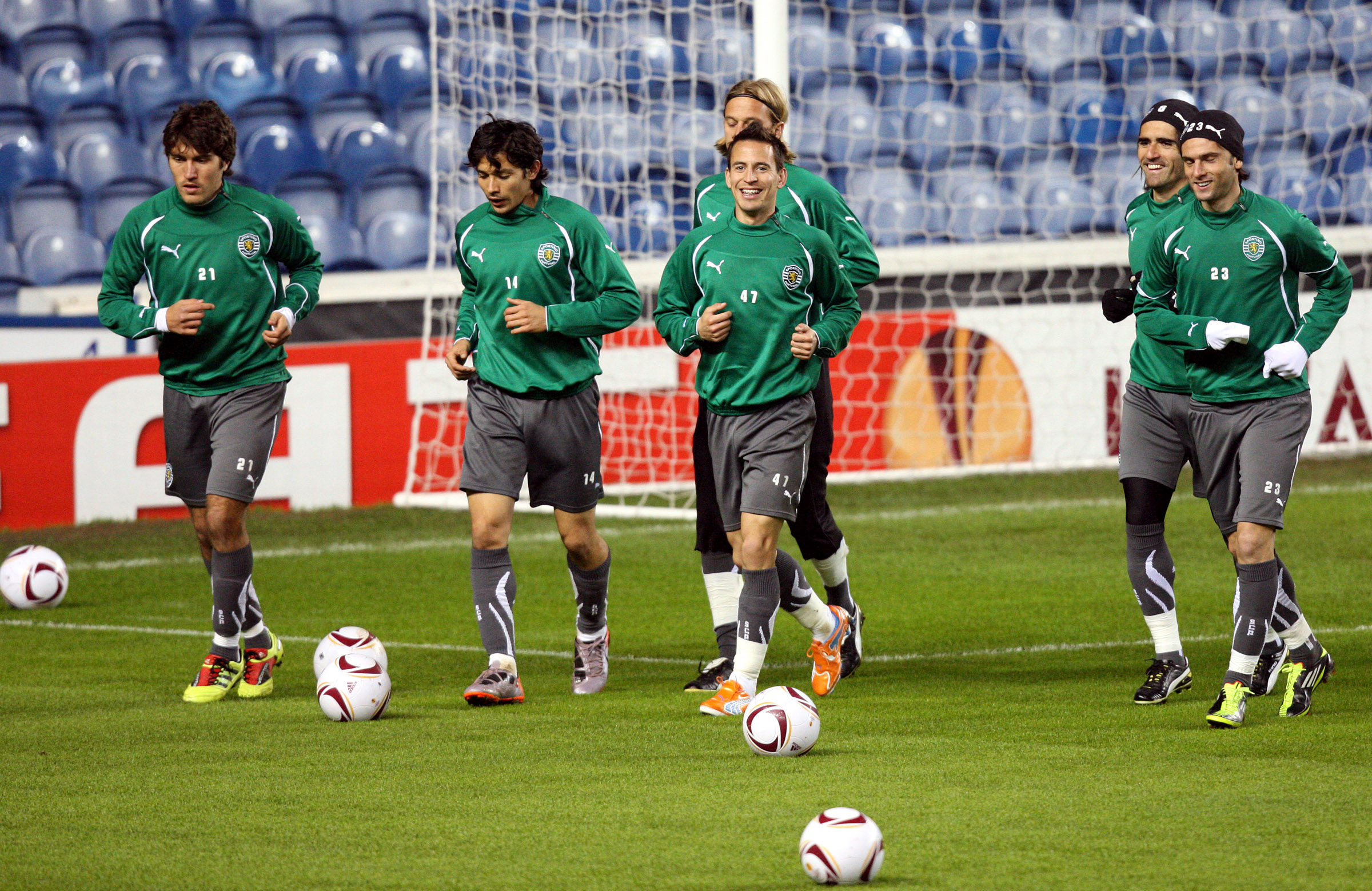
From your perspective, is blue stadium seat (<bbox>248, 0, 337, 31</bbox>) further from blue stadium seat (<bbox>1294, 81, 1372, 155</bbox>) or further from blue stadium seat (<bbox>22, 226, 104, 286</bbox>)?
blue stadium seat (<bbox>1294, 81, 1372, 155</bbox>)

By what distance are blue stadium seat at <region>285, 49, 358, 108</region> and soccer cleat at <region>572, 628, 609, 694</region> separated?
1012 centimetres

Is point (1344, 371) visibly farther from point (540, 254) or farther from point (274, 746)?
point (274, 746)

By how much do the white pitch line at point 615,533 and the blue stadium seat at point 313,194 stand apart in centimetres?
450

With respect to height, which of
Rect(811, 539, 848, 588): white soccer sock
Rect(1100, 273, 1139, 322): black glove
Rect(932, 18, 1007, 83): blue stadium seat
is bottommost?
Rect(811, 539, 848, 588): white soccer sock

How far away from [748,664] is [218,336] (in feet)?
6.84

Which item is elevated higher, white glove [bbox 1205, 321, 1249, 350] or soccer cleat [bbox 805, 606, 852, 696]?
white glove [bbox 1205, 321, 1249, 350]

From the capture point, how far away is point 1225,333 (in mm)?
5422

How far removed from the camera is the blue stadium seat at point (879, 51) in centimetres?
1523

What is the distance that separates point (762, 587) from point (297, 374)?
275 inches

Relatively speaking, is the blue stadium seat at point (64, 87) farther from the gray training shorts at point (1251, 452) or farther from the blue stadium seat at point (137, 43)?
the gray training shorts at point (1251, 452)

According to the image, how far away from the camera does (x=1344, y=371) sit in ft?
44.5

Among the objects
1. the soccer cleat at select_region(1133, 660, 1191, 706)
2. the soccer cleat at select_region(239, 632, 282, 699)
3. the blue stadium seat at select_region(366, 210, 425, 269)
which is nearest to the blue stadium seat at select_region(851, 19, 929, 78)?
the blue stadium seat at select_region(366, 210, 425, 269)

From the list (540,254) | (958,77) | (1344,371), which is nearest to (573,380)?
(540,254)

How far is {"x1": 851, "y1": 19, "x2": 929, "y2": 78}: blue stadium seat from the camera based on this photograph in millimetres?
15234
